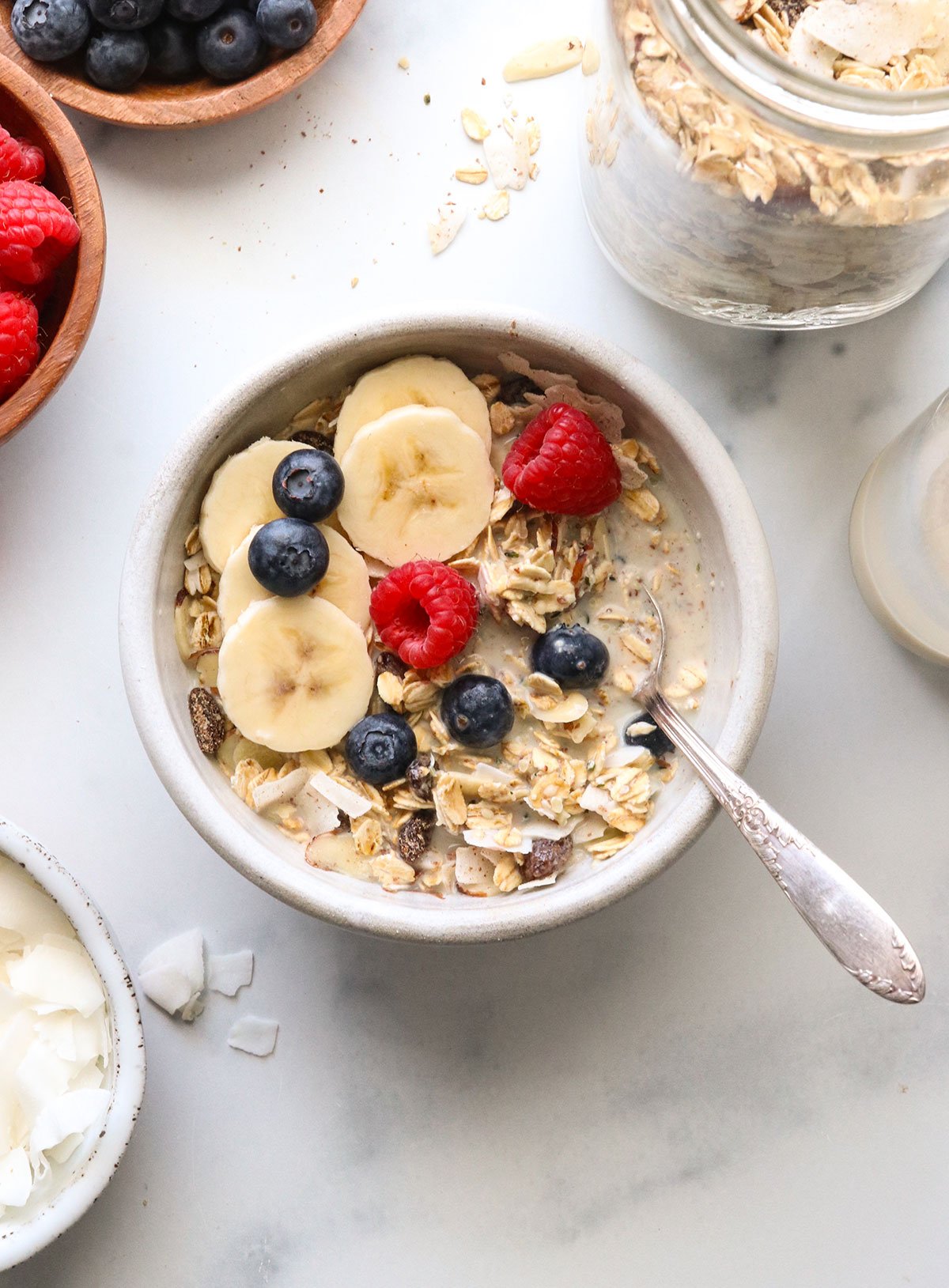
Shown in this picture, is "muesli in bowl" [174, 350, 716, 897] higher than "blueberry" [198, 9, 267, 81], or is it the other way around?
"blueberry" [198, 9, 267, 81]

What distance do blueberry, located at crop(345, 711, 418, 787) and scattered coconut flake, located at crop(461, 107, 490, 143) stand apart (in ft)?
1.84

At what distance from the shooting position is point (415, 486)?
1.01 meters

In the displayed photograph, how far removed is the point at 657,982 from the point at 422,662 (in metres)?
0.41

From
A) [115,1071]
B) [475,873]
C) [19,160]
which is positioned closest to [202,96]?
[19,160]

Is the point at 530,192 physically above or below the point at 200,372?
above

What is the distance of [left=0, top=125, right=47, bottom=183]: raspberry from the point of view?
0.98m

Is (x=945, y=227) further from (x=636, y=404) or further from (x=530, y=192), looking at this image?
(x=530, y=192)

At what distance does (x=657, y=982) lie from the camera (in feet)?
3.67

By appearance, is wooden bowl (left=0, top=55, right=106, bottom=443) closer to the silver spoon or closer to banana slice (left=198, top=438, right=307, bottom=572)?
banana slice (left=198, top=438, right=307, bottom=572)

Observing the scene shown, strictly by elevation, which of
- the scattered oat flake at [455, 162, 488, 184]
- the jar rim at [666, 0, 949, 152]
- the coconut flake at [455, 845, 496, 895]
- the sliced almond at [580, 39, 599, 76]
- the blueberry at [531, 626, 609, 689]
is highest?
the jar rim at [666, 0, 949, 152]

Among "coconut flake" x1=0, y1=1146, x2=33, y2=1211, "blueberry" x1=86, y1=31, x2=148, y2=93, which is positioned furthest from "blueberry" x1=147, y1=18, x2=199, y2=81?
"coconut flake" x1=0, y1=1146, x2=33, y2=1211

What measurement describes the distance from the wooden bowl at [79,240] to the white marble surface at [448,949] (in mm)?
108

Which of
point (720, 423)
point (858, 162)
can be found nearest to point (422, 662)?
point (720, 423)

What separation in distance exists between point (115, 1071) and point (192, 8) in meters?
0.94
